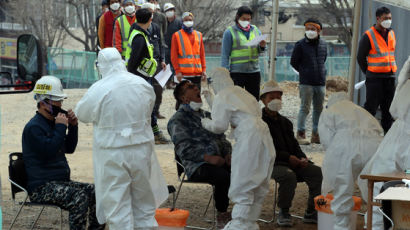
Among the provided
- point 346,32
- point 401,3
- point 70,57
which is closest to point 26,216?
point 401,3

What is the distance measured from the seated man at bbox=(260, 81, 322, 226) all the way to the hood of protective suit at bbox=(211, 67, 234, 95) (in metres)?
0.63

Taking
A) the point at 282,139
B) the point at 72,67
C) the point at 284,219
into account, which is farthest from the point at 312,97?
the point at 72,67

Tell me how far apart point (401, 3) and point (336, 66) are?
1850 centimetres

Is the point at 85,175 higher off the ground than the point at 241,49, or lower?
lower

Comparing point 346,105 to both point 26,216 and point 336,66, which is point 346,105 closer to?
point 26,216

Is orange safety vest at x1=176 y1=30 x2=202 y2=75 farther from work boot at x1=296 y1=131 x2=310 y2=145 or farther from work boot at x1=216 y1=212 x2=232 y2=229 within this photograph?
work boot at x1=216 y1=212 x2=232 y2=229

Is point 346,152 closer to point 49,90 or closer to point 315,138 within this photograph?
point 49,90

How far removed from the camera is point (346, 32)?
26953mm

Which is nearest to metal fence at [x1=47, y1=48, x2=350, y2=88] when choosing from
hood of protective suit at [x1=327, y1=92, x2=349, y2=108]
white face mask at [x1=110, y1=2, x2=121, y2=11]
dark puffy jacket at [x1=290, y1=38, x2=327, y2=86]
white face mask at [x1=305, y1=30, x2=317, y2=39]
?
dark puffy jacket at [x1=290, y1=38, x2=327, y2=86]

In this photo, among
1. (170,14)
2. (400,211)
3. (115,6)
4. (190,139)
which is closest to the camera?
(400,211)

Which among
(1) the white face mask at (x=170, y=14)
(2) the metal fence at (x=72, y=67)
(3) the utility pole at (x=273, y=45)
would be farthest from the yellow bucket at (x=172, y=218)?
(2) the metal fence at (x=72, y=67)

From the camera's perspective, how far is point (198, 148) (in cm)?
707

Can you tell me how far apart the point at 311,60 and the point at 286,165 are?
4.11m

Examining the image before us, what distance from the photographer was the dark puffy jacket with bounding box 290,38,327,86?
11.2m
